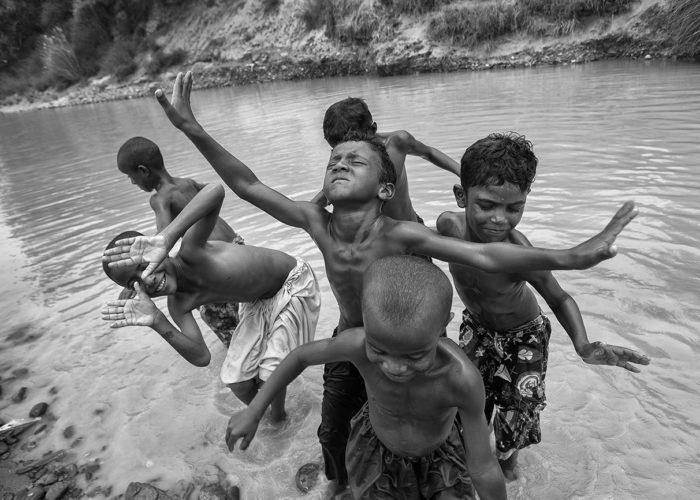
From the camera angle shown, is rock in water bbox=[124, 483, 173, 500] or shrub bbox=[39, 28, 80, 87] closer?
rock in water bbox=[124, 483, 173, 500]

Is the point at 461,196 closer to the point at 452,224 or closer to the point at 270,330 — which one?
the point at 452,224

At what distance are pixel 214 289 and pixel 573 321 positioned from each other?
162 cm

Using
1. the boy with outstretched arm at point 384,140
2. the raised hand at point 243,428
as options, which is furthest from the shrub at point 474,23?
the raised hand at point 243,428

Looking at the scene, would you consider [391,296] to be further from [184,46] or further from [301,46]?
[184,46]

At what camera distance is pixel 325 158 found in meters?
7.30

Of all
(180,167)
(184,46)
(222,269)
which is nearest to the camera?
(222,269)

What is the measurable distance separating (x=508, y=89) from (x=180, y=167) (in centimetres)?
674

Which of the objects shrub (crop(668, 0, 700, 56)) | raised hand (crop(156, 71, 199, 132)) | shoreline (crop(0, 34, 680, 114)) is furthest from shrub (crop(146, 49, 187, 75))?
raised hand (crop(156, 71, 199, 132))

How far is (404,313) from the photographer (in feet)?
4.42

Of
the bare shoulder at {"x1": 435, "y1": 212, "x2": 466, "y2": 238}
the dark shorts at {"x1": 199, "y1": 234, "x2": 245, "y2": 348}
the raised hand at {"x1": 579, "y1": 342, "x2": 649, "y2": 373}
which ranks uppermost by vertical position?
the bare shoulder at {"x1": 435, "y1": 212, "x2": 466, "y2": 238}

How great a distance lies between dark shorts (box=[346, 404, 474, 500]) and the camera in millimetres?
1725

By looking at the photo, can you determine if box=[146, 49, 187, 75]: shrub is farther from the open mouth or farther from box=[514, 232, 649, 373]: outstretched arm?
box=[514, 232, 649, 373]: outstretched arm

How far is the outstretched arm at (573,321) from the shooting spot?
1.72 m

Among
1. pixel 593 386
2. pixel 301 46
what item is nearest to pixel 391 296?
pixel 593 386
